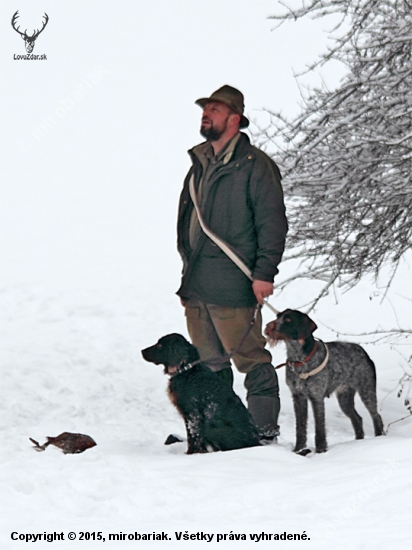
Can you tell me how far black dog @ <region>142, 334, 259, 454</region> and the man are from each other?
285mm

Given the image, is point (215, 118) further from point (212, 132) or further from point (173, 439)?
point (173, 439)

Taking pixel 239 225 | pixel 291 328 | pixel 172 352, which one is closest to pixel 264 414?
pixel 291 328

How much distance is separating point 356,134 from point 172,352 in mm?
2188

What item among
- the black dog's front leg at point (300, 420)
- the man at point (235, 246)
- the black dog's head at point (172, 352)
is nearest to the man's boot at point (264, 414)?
the man at point (235, 246)

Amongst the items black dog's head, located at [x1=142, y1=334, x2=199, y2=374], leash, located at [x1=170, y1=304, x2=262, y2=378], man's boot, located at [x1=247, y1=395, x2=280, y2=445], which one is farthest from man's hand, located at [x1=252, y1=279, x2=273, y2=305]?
man's boot, located at [x1=247, y1=395, x2=280, y2=445]

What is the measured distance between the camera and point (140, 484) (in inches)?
162

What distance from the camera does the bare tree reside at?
5406 mm

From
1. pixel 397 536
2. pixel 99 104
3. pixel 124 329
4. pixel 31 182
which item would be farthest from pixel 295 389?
pixel 99 104

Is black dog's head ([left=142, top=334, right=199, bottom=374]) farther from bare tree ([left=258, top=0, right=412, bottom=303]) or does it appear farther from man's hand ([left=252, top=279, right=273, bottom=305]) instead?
bare tree ([left=258, top=0, right=412, bottom=303])

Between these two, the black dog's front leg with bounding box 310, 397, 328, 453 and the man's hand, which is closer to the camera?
the man's hand

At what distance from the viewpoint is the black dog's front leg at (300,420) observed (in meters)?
5.46

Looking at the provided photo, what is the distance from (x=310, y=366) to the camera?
5.45m

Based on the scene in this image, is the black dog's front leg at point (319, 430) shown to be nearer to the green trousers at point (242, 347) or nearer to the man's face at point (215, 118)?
the green trousers at point (242, 347)

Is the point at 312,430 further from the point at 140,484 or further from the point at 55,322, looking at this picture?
the point at 55,322
